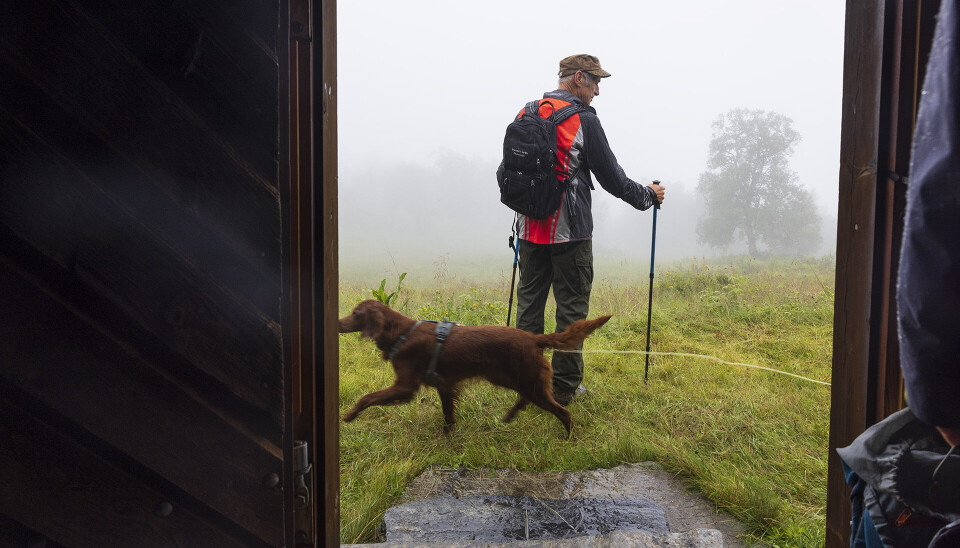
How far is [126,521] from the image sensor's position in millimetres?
1188

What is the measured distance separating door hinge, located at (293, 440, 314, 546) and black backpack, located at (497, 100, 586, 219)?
2445mm

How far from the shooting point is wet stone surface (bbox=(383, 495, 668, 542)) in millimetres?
2473

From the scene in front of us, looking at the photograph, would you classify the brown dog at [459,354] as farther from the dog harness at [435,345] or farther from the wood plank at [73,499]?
the wood plank at [73,499]

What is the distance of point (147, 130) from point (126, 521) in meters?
0.88

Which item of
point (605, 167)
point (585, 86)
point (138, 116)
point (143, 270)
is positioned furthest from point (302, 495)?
point (585, 86)

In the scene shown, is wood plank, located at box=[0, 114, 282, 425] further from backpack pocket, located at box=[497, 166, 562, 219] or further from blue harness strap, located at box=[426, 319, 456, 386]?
Result: backpack pocket, located at box=[497, 166, 562, 219]

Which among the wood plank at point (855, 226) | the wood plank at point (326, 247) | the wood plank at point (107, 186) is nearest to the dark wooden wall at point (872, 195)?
the wood plank at point (855, 226)

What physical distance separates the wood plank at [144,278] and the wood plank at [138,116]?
115 millimetres

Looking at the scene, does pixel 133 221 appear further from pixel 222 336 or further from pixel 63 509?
pixel 63 509

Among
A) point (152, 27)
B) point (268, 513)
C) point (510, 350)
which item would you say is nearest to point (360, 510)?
point (510, 350)

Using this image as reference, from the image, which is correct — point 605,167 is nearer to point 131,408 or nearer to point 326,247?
point 326,247

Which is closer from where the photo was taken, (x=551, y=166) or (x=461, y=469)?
(x=461, y=469)

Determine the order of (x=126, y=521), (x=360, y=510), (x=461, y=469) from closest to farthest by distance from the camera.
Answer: (x=126, y=521) < (x=360, y=510) < (x=461, y=469)

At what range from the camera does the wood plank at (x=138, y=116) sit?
1061mm
